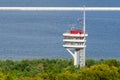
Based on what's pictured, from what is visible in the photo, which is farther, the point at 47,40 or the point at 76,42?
the point at 47,40

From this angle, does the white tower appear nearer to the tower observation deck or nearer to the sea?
the tower observation deck

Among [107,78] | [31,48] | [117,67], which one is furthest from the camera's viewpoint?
[31,48]

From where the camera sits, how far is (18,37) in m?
41.5

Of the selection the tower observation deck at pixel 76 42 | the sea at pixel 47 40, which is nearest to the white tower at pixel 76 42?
the tower observation deck at pixel 76 42

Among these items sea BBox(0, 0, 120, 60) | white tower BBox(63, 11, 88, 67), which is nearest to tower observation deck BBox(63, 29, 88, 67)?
white tower BBox(63, 11, 88, 67)

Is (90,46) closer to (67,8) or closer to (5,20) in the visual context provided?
(5,20)

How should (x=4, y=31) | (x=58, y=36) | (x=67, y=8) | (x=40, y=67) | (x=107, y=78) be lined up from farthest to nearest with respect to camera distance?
(x=67, y=8), (x=4, y=31), (x=58, y=36), (x=40, y=67), (x=107, y=78)

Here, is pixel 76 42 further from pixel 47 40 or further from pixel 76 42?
pixel 47 40

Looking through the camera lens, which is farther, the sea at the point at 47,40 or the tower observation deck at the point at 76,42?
the sea at the point at 47,40

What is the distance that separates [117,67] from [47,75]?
1.98m

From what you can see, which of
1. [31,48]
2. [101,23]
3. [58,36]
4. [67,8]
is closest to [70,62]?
[31,48]

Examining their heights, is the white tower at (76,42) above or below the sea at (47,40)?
above

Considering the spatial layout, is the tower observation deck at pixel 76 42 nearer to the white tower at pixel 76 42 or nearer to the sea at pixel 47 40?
the white tower at pixel 76 42

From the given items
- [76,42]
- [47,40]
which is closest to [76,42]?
[76,42]
